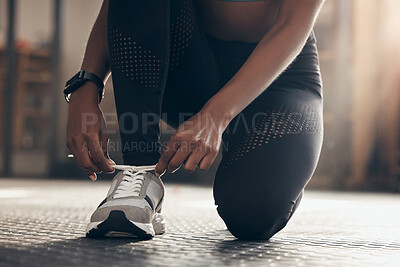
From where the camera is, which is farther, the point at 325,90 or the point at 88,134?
the point at 325,90

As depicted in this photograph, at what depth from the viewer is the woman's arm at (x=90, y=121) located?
0.93m

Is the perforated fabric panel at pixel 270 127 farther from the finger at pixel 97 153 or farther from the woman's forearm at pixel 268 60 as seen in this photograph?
the finger at pixel 97 153

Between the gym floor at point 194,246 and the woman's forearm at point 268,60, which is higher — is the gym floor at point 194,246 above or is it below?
below

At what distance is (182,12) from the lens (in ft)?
3.43

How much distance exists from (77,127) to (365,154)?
2.73 m

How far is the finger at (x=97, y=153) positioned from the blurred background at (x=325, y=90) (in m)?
2.64

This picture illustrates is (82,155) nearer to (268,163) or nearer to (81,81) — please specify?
(81,81)

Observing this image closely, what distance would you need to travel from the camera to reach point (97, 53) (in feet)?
3.51

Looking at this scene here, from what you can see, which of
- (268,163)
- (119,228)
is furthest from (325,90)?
(119,228)

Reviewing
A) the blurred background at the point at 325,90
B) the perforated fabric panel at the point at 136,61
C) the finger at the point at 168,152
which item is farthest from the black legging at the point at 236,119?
the blurred background at the point at 325,90

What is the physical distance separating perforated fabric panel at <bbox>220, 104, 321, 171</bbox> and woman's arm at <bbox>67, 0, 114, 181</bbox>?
0.26 metres

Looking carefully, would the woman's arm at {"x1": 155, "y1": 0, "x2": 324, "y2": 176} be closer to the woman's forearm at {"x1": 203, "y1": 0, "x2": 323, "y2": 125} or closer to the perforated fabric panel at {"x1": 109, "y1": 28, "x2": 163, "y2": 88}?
the woman's forearm at {"x1": 203, "y1": 0, "x2": 323, "y2": 125}

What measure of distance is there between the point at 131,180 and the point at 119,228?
94 millimetres

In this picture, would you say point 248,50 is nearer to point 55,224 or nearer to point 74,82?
point 74,82
